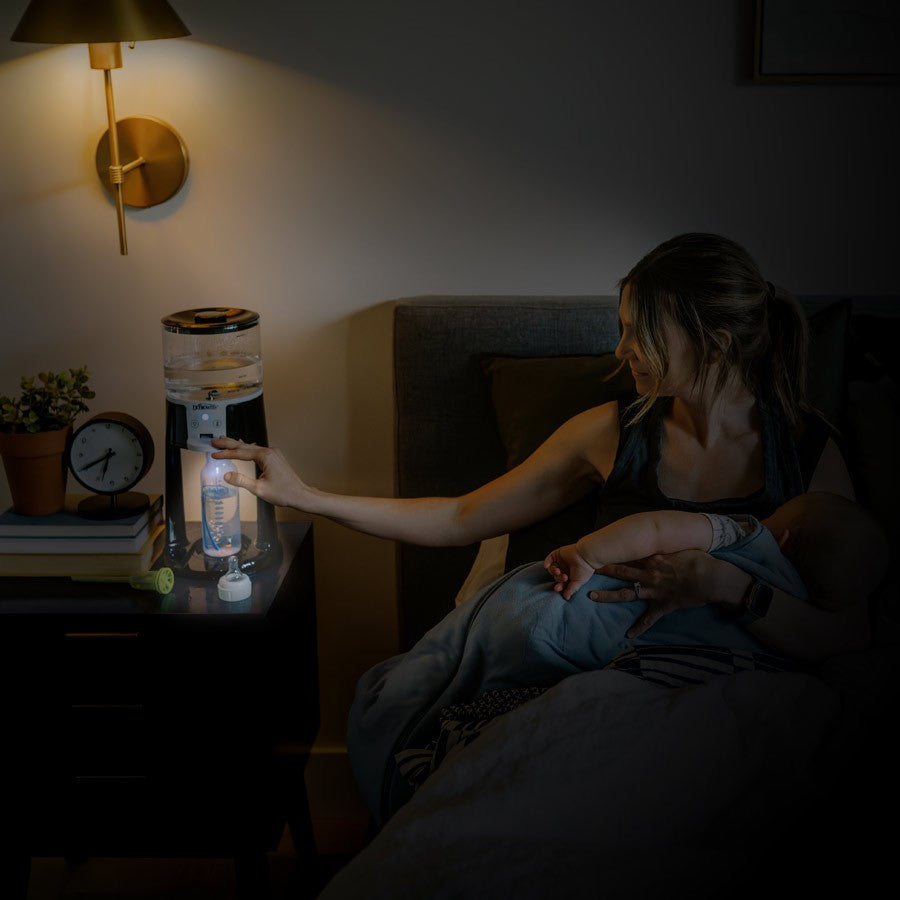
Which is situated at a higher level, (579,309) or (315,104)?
(315,104)

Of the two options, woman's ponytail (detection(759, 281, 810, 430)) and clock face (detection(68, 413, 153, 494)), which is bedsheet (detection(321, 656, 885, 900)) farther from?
clock face (detection(68, 413, 153, 494))

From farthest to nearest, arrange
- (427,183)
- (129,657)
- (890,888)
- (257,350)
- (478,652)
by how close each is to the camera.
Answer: (427,183), (257,350), (129,657), (478,652), (890,888)

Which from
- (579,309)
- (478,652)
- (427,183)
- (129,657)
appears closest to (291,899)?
(129,657)

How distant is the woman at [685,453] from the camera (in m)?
1.44

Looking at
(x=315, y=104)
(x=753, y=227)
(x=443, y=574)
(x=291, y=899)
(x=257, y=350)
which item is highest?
(x=315, y=104)

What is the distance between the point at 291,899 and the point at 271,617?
2.25 feet

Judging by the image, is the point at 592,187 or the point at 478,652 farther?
the point at 592,187

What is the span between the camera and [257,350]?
1850 mm

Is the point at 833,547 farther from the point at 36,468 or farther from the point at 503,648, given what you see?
the point at 36,468

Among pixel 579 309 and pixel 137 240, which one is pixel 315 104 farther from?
pixel 579 309

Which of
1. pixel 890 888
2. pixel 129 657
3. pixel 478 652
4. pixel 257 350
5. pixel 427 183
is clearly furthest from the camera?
pixel 427 183

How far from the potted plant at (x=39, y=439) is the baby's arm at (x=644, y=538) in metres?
0.90

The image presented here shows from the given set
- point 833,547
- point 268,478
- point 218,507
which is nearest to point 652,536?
point 833,547

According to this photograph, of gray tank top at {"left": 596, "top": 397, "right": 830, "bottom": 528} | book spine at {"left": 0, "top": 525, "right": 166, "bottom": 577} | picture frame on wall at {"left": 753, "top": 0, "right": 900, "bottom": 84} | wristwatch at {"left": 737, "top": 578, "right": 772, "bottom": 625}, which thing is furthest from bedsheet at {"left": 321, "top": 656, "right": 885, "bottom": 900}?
picture frame on wall at {"left": 753, "top": 0, "right": 900, "bottom": 84}
